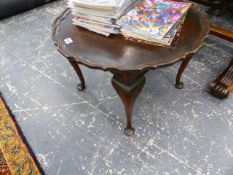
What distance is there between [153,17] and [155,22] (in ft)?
0.13

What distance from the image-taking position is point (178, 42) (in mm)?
812

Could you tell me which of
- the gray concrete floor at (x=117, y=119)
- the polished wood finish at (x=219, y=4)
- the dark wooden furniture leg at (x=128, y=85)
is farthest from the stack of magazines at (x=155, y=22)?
the polished wood finish at (x=219, y=4)

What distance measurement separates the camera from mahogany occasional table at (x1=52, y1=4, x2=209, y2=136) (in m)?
0.75

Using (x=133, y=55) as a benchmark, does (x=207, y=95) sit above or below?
below

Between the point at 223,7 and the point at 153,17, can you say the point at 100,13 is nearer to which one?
the point at 153,17

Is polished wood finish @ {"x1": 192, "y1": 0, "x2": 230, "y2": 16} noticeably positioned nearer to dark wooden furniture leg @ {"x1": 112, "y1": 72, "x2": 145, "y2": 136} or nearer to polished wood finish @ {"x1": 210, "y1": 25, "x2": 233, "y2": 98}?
polished wood finish @ {"x1": 210, "y1": 25, "x2": 233, "y2": 98}

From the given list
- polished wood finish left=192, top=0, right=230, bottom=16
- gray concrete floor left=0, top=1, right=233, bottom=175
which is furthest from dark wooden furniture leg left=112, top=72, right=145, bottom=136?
polished wood finish left=192, top=0, right=230, bottom=16

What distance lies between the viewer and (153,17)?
86 centimetres

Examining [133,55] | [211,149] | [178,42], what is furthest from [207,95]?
[133,55]

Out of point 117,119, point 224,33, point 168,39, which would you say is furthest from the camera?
point 224,33

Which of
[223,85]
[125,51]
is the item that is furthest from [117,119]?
[223,85]

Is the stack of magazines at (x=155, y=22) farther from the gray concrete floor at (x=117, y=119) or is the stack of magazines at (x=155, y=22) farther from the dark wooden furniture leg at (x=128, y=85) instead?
the gray concrete floor at (x=117, y=119)

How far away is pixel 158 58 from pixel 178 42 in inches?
4.6

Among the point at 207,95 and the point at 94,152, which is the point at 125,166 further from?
the point at 207,95
